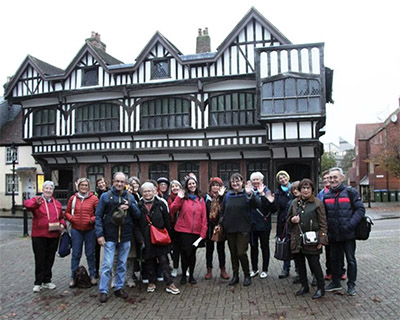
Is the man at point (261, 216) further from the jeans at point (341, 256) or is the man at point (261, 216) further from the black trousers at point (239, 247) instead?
the jeans at point (341, 256)

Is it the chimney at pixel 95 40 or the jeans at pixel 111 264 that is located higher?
the chimney at pixel 95 40

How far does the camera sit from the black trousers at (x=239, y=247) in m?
6.41

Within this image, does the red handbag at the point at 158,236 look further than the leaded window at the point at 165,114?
No

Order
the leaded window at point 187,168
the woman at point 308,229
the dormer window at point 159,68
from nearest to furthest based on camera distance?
the woman at point 308,229 < the dormer window at point 159,68 < the leaded window at point 187,168

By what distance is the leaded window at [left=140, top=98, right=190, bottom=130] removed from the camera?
63.5 feet

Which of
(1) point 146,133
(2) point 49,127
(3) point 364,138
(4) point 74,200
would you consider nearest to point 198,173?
(1) point 146,133

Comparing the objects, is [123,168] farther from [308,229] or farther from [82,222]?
[308,229]

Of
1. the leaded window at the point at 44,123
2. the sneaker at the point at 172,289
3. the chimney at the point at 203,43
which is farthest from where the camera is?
the chimney at the point at 203,43

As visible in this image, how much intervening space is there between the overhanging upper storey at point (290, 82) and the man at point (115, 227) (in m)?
11.6

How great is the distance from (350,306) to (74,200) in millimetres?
4972

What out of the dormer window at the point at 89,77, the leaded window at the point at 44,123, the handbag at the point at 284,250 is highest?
the dormer window at the point at 89,77

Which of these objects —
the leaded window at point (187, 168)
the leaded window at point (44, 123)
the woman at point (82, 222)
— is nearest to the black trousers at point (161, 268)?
the woman at point (82, 222)

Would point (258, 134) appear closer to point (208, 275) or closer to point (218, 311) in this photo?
point (208, 275)

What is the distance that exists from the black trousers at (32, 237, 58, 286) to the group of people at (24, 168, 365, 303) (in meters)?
0.02
